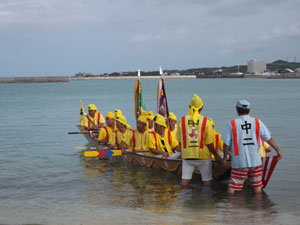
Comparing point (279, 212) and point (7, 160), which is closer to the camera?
point (279, 212)

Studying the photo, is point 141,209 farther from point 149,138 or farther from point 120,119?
point 120,119

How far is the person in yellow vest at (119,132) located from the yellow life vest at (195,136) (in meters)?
4.65

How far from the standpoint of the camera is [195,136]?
32.8 ft

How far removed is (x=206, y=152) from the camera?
1015cm

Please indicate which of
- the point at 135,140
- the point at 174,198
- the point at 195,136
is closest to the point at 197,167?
the point at 195,136

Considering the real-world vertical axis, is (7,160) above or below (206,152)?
below

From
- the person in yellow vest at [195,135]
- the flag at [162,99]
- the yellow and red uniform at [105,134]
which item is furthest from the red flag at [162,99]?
the person in yellow vest at [195,135]

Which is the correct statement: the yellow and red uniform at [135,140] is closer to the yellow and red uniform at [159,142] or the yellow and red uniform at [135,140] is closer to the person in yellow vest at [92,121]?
the yellow and red uniform at [159,142]

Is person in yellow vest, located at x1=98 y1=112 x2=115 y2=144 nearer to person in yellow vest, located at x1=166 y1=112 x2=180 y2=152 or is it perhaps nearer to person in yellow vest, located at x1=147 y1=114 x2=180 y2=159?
person in yellow vest, located at x1=166 y1=112 x2=180 y2=152

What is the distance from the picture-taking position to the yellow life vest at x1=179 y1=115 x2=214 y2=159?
9953 mm

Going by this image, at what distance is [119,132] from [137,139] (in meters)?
1.29

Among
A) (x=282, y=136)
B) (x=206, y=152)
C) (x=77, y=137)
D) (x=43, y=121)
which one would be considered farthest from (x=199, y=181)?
(x=43, y=121)

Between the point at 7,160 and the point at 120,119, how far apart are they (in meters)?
5.74

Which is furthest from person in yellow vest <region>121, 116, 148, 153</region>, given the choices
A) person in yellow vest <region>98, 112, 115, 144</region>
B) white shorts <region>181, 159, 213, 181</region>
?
Answer: white shorts <region>181, 159, 213, 181</region>
